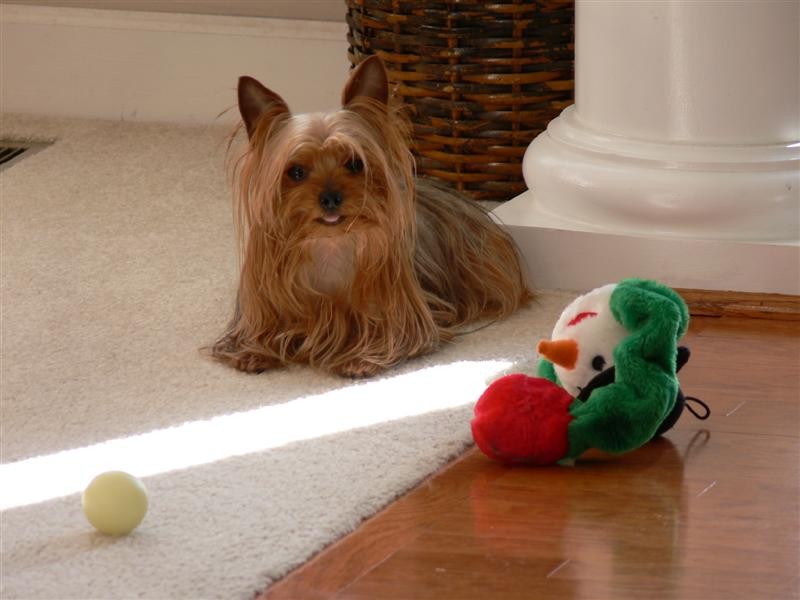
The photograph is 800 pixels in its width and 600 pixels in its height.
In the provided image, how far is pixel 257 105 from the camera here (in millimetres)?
2148

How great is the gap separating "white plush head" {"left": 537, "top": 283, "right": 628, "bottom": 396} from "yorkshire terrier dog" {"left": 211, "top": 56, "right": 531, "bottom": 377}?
39cm

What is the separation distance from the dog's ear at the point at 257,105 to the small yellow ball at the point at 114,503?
0.67 meters

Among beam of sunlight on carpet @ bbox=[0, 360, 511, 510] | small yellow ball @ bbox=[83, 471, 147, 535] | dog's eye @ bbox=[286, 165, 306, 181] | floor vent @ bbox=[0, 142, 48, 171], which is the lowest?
beam of sunlight on carpet @ bbox=[0, 360, 511, 510]

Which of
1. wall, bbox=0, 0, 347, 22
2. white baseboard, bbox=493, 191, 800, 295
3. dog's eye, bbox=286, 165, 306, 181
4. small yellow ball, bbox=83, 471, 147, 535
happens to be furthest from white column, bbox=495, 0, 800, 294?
wall, bbox=0, 0, 347, 22

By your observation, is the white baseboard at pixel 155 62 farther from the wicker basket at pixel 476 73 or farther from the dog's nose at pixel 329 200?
the dog's nose at pixel 329 200

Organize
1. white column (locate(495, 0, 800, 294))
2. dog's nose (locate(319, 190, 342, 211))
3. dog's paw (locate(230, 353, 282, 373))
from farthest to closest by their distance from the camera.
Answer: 1. white column (locate(495, 0, 800, 294))
2. dog's paw (locate(230, 353, 282, 373))
3. dog's nose (locate(319, 190, 342, 211))

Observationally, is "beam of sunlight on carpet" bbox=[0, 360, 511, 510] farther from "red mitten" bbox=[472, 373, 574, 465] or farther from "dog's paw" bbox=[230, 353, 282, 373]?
"red mitten" bbox=[472, 373, 574, 465]

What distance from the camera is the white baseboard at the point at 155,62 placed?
146 inches

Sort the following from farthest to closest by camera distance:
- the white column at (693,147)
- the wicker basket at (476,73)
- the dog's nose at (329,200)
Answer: the wicker basket at (476,73) < the white column at (693,147) < the dog's nose at (329,200)

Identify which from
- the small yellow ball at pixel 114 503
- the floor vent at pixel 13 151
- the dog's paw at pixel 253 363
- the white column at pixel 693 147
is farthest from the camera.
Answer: the floor vent at pixel 13 151

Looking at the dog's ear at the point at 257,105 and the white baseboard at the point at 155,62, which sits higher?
the dog's ear at the point at 257,105

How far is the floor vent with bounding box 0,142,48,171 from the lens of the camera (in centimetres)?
350

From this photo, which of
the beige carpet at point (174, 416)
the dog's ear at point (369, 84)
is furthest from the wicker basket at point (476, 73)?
the dog's ear at point (369, 84)

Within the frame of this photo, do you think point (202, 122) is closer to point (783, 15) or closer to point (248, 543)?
point (783, 15)
